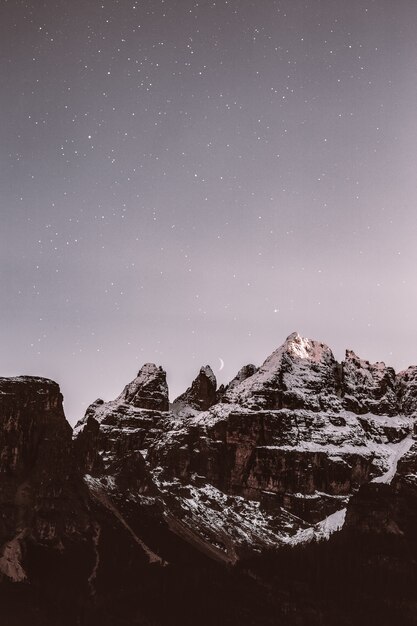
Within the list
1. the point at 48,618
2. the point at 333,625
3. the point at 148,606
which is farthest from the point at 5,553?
the point at 333,625

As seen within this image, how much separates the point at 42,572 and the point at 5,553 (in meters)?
12.4

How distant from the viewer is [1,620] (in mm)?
167000

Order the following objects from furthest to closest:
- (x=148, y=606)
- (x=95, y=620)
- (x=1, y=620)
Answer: (x=148, y=606) < (x=95, y=620) < (x=1, y=620)

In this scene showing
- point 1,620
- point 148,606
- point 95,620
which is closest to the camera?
point 1,620

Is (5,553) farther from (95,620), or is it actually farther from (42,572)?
(95,620)

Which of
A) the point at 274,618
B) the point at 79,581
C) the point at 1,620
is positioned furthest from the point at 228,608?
the point at 1,620

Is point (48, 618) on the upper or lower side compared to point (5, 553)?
lower

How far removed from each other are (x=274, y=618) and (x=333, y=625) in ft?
55.7

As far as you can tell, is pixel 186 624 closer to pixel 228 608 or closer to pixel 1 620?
pixel 228 608

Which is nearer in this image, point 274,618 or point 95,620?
point 95,620

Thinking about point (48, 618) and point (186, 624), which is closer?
point (48, 618)

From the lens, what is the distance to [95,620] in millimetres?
180000

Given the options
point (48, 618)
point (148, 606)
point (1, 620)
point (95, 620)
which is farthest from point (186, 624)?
point (1, 620)

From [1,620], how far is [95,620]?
24761mm
